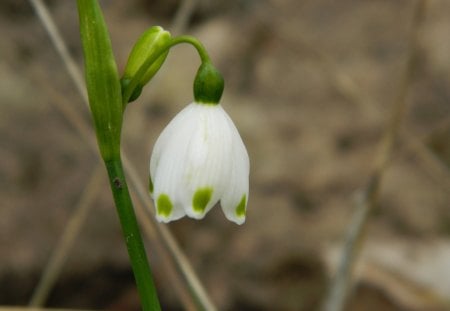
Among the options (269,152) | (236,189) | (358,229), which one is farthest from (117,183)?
(269,152)

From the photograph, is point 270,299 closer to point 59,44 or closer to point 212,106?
point 59,44

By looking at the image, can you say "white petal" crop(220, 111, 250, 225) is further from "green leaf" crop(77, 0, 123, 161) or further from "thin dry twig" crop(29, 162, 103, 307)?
"thin dry twig" crop(29, 162, 103, 307)

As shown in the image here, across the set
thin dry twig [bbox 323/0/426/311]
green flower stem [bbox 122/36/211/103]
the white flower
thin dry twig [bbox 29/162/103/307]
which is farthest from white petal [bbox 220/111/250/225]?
thin dry twig [bbox 29/162/103/307]

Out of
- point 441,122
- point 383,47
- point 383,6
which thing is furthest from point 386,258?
point 383,6

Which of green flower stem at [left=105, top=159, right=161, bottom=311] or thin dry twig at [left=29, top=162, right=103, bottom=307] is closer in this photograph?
green flower stem at [left=105, top=159, right=161, bottom=311]

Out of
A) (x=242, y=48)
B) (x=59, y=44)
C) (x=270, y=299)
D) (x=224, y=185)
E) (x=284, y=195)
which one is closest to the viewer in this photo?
(x=224, y=185)

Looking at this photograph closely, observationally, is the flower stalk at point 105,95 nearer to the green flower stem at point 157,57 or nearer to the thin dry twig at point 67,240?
the green flower stem at point 157,57
